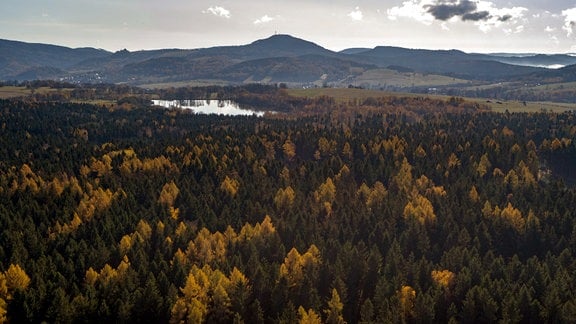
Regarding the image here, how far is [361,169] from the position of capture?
158125mm

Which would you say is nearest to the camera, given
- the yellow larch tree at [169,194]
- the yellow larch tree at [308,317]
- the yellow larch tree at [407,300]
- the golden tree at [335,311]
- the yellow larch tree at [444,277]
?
the yellow larch tree at [308,317]

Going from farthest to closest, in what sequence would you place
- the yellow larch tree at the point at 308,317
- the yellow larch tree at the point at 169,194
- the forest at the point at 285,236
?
the yellow larch tree at the point at 169,194 → the forest at the point at 285,236 → the yellow larch tree at the point at 308,317

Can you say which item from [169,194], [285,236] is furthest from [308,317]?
[169,194]

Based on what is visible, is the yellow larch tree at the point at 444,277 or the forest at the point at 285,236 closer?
the forest at the point at 285,236

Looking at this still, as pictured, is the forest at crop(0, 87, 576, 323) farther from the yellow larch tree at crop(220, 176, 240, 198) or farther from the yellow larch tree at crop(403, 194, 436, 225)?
the yellow larch tree at crop(403, 194, 436, 225)

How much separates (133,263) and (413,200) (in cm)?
7141

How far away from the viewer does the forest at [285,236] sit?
242 feet

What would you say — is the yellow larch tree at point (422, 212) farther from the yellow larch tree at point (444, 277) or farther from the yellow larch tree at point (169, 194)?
the yellow larch tree at point (169, 194)

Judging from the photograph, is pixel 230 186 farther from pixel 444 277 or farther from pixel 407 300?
pixel 407 300

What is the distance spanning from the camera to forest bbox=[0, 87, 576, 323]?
73.8 m

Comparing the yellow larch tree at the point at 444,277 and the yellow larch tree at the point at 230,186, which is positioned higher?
the yellow larch tree at the point at 230,186

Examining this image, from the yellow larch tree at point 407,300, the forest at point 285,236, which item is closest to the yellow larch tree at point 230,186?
the forest at point 285,236

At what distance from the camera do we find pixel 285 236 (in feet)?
346

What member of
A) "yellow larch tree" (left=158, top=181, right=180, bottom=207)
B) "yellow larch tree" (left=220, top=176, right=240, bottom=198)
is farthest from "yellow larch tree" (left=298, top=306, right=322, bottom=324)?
"yellow larch tree" (left=220, top=176, right=240, bottom=198)
